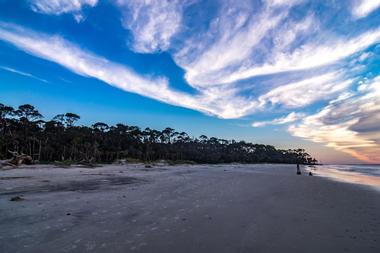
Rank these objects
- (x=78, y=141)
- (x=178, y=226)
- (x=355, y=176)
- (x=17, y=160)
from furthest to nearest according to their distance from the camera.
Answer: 1. (x=78, y=141)
2. (x=355, y=176)
3. (x=17, y=160)
4. (x=178, y=226)

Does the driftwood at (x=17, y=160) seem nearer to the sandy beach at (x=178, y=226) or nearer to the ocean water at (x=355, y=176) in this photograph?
the sandy beach at (x=178, y=226)

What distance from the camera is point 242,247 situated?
14.9 feet

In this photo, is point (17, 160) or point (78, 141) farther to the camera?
point (78, 141)

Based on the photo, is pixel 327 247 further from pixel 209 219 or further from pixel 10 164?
pixel 10 164

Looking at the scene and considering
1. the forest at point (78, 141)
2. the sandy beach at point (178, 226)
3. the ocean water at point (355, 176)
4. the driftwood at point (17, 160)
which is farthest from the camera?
the forest at point (78, 141)

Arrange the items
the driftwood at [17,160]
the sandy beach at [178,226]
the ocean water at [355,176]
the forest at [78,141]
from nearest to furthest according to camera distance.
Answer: the sandy beach at [178,226] < the ocean water at [355,176] < the driftwood at [17,160] < the forest at [78,141]

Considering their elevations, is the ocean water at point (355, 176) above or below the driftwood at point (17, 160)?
below

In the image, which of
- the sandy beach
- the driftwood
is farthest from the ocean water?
the driftwood

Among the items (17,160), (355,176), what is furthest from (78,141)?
(355,176)

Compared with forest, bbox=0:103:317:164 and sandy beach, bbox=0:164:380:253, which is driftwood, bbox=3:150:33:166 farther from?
sandy beach, bbox=0:164:380:253

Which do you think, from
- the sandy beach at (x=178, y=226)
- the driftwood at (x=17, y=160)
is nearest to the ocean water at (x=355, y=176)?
the sandy beach at (x=178, y=226)

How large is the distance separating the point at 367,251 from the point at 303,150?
211 metres

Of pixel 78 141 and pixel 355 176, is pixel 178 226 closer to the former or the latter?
pixel 355 176

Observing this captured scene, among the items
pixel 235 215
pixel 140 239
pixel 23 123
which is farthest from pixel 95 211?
pixel 23 123
